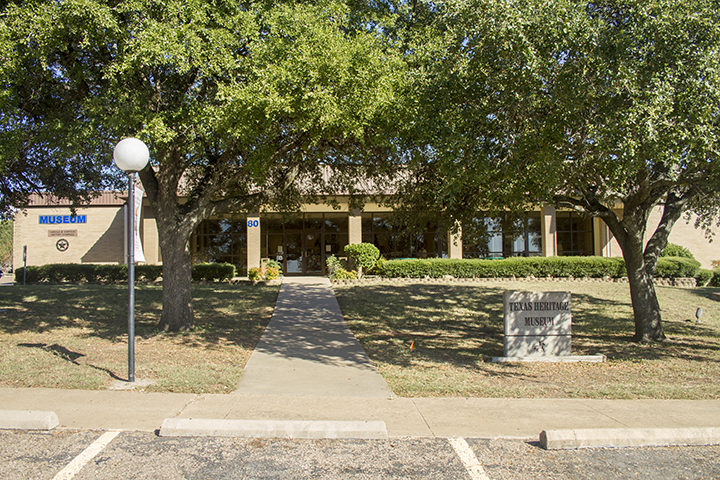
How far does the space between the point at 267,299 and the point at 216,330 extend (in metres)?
5.03

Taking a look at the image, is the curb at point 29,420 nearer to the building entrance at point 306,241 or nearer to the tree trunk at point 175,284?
the tree trunk at point 175,284

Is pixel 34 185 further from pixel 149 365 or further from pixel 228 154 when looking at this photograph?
pixel 149 365

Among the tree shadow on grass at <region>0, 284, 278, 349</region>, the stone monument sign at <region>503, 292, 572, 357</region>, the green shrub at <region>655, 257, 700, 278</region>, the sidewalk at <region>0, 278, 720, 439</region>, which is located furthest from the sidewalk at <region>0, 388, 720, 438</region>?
the green shrub at <region>655, 257, 700, 278</region>

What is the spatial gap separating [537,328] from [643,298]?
3.06m

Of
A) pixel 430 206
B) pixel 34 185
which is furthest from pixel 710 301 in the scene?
pixel 34 185

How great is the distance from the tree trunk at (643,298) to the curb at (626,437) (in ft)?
18.1

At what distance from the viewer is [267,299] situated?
15.8 metres

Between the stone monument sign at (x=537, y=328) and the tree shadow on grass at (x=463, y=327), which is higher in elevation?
the stone monument sign at (x=537, y=328)

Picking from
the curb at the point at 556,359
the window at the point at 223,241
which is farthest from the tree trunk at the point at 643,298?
the window at the point at 223,241

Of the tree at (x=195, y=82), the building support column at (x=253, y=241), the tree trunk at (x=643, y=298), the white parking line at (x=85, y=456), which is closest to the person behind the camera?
the white parking line at (x=85, y=456)

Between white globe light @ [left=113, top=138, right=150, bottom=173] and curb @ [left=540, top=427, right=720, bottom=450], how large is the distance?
565 centimetres

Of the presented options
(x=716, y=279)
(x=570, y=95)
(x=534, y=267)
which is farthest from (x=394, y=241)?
(x=570, y=95)

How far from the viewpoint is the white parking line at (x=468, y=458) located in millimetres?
4052

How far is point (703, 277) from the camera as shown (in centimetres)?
2220
